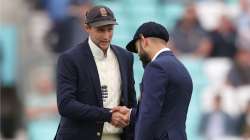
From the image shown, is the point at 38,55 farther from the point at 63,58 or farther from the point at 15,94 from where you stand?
the point at 63,58

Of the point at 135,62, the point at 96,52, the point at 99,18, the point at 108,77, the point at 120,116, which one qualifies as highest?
the point at 99,18

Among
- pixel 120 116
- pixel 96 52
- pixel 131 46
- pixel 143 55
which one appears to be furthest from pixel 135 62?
pixel 143 55

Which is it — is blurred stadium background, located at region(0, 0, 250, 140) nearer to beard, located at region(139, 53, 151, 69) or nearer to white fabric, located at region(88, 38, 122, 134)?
white fabric, located at region(88, 38, 122, 134)

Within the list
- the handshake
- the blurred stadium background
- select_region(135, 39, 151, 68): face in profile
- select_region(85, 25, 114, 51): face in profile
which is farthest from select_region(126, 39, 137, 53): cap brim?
Answer: the blurred stadium background

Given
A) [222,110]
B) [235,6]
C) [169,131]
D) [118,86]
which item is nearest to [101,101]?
[118,86]

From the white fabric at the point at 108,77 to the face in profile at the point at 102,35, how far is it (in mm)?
46

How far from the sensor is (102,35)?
→ 5770mm

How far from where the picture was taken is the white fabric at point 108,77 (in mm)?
5848

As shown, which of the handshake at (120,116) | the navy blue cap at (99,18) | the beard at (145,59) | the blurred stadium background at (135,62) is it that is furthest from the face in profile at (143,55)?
the blurred stadium background at (135,62)

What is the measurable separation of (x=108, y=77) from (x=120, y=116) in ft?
0.88

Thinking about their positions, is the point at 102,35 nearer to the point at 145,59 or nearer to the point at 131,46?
the point at 131,46

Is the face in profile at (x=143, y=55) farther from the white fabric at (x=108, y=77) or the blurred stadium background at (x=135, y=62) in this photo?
the blurred stadium background at (x=135, y=62)

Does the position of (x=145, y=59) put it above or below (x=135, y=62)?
above

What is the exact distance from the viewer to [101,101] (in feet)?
19.1
